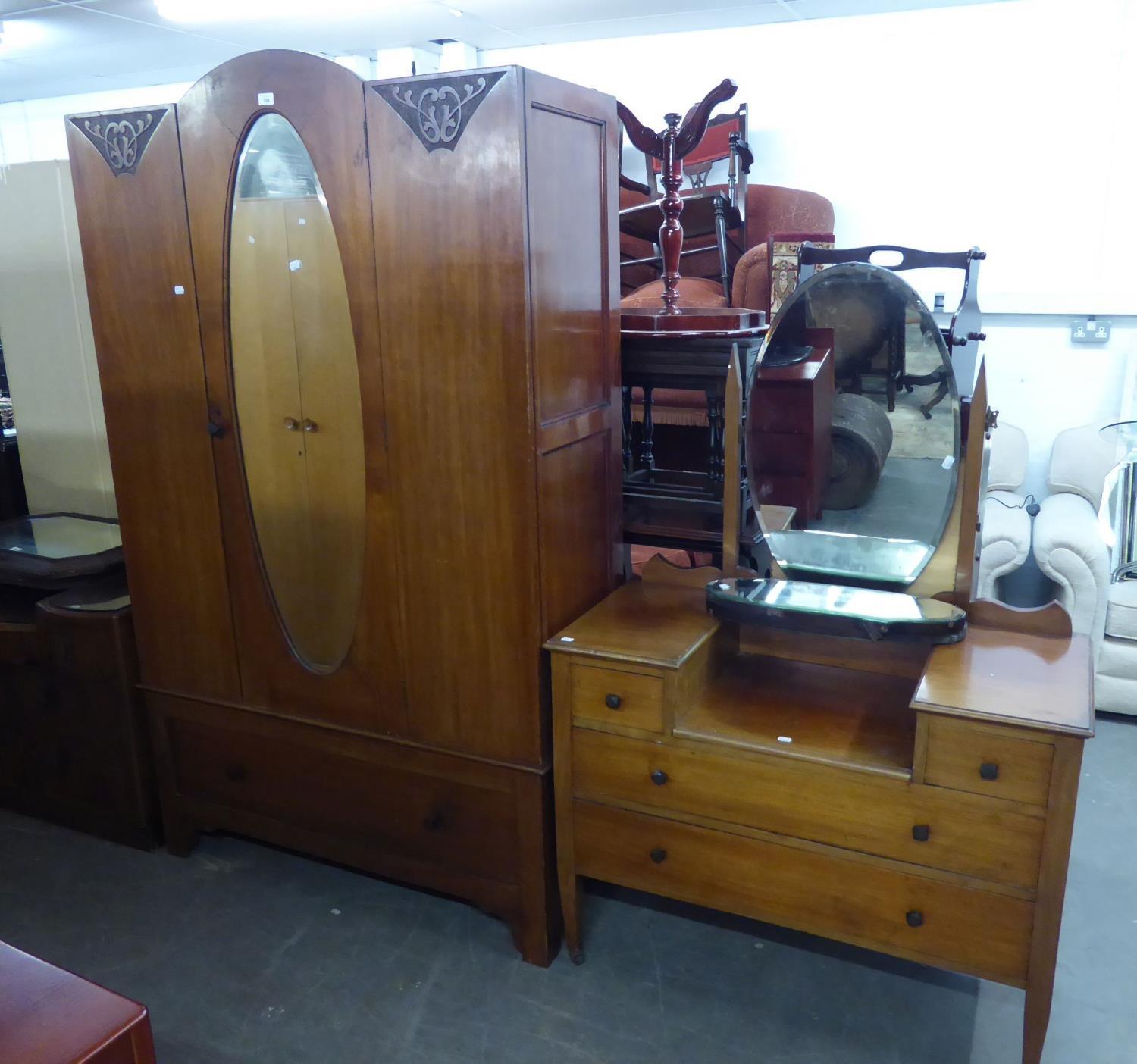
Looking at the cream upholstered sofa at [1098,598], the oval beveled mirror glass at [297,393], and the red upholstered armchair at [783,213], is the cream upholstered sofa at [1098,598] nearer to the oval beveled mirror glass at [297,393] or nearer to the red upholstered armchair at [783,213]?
the red upholstered armchair at [783,213]

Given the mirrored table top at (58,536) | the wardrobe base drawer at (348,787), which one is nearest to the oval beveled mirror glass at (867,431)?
the wardrobe base drawer at (348,787)

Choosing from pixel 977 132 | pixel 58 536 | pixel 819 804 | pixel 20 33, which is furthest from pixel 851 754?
pixel 20 33

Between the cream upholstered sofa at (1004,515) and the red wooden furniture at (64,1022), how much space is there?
2.31 m

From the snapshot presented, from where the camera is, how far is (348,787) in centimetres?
→ 209

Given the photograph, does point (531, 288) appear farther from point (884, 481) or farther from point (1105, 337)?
point (1105, 337)

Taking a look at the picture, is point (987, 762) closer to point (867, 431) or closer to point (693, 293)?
point (867, 431)

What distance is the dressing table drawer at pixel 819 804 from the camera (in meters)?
1.53

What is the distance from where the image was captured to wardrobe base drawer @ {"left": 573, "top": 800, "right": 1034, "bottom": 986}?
1565 mm

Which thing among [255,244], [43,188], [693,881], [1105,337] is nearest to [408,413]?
[255,244]

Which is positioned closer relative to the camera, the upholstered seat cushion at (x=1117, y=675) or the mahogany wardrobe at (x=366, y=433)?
the mahogany wardrobe at (x=366, y=433)

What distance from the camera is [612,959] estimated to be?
1957 millimetres

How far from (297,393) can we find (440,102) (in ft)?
2.11

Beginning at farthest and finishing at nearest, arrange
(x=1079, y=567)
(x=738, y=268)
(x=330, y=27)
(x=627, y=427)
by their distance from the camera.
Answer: (x=330, y=27) → (x=738, y=268) → (x=1079, y=567) → (x=627, y=427)

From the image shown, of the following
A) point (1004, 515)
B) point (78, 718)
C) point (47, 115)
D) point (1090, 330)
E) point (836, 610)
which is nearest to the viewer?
point (836, 610)
